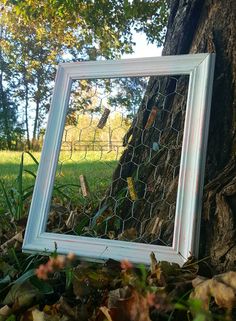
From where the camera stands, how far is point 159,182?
4.41ft

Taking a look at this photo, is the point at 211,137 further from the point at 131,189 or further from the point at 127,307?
the point at 127,307

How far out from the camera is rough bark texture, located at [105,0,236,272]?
1.10 m

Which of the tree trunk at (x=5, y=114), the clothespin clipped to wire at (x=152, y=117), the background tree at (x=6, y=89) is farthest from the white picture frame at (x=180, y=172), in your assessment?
the background tree at (x=6, y=89)

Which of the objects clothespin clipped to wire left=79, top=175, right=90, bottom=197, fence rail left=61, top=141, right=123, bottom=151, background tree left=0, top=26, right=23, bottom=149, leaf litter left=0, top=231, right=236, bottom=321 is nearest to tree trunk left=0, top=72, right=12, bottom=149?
background tree left=0, top=26, right=23, bottom=149

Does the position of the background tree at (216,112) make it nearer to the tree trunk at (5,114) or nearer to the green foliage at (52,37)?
the green foliage at (52,37)

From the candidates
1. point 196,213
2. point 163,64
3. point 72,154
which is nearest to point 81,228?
point 72,154

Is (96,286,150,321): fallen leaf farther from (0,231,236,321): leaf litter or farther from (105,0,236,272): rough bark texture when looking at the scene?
(105,0,236,272): rough bark texture

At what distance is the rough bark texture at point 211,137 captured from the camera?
110 cm

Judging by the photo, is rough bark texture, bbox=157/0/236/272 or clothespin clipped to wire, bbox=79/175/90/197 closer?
rough bark texture, bbox=157/0/236/272

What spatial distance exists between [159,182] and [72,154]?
0.28m

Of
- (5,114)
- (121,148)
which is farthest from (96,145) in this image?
(5,114)

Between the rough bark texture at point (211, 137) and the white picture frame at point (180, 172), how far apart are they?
39 millimetres

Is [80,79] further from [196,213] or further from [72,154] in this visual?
[196,213]

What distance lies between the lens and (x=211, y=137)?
48.6 inches
